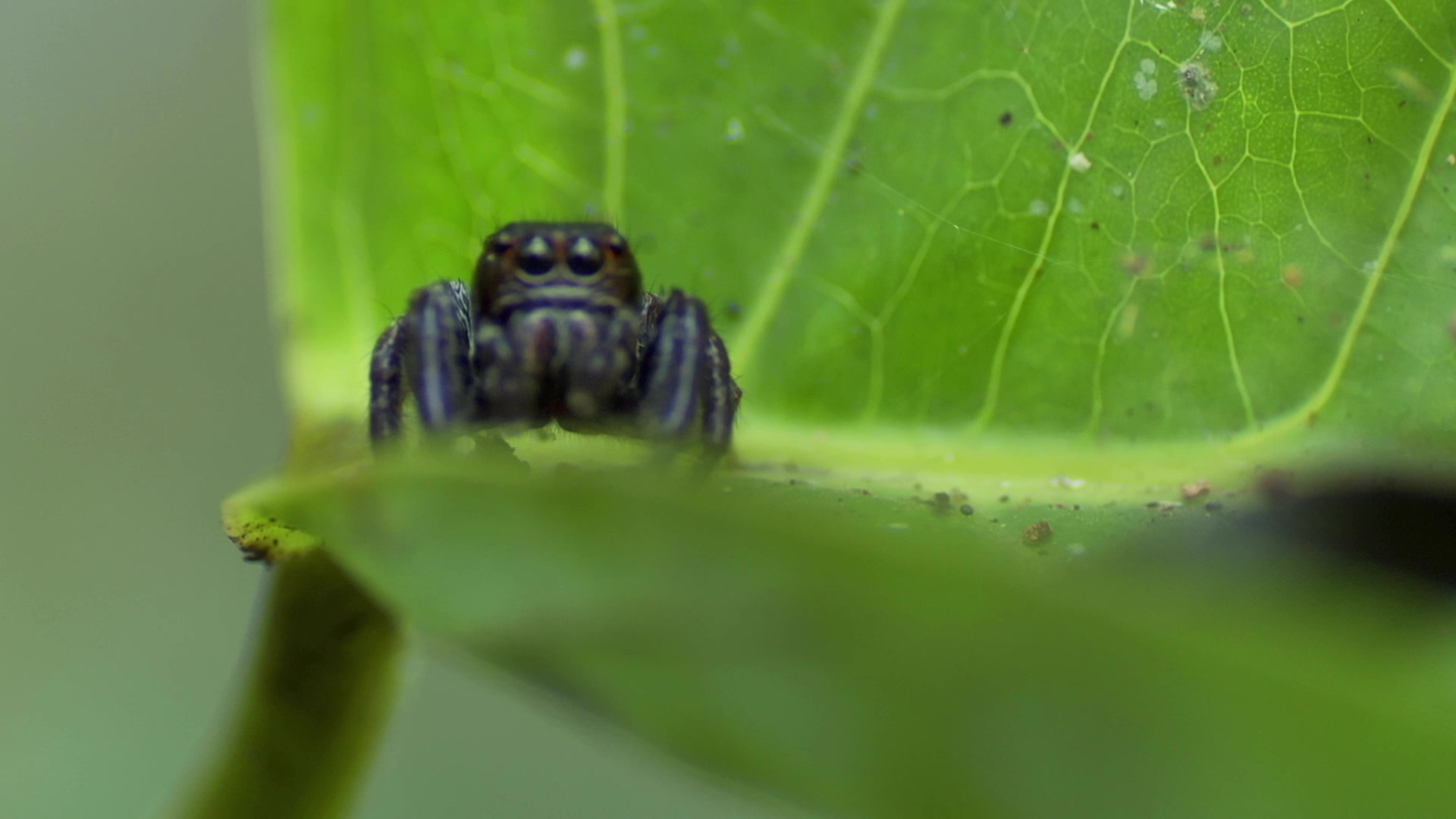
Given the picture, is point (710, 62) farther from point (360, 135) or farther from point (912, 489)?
point (912, 489)

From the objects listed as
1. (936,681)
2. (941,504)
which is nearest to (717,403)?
(941,504)

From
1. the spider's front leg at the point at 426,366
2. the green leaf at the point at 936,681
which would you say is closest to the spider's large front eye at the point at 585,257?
the spider's front leg at the point at 426,366

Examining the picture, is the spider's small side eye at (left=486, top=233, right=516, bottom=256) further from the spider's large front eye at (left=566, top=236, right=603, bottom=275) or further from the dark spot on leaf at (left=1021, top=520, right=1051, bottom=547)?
the dark spot on leaf at (left=1021, top=520, right=1051, bottom=547)

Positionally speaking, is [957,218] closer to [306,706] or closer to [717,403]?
[717,403]

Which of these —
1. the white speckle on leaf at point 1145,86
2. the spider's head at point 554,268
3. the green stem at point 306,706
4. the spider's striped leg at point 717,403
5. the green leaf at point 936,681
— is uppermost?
the white speckle on leaf at point 1145,86

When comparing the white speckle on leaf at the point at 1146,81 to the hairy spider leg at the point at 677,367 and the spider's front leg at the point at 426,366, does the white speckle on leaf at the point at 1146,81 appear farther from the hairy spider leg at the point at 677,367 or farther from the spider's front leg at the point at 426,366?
the spider's front leg at the point at 426,366

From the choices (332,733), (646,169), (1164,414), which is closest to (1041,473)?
(1164,414)
